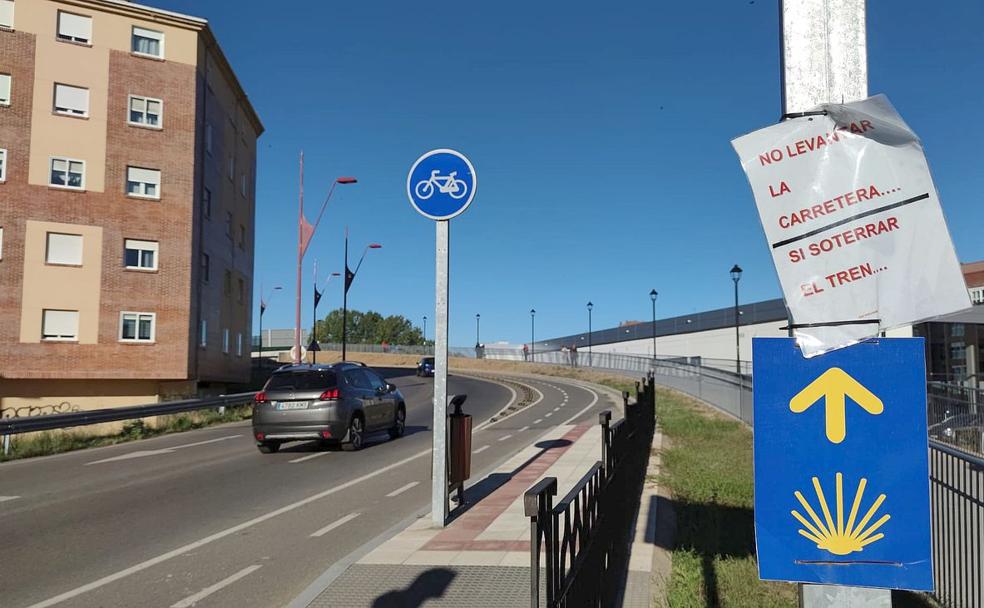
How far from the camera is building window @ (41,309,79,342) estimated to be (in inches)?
1139

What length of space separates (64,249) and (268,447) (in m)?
18.7

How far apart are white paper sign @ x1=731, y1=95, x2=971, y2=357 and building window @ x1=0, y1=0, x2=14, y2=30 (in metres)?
34.1

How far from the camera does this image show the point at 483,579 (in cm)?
604

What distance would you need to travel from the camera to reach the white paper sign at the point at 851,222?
207 centimetres

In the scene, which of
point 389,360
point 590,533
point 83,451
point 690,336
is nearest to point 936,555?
point 590,533

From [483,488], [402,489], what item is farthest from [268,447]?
[483,488]

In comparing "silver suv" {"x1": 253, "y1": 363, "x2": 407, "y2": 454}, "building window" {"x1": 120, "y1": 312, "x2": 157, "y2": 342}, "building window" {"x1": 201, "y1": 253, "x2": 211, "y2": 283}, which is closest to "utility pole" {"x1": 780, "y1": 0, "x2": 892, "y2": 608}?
"silver suv" {"x1": 253, "y1": 363, "x2": 407, "y2": 454}

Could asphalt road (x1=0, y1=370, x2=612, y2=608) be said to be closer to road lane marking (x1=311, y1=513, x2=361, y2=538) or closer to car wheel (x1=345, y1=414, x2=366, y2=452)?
road lane marking (x1=311, y1=513, x2=361, y2=538)

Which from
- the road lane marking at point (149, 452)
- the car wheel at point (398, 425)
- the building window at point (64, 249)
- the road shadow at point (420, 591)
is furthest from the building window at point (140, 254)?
the road shadow at point (420, 591)

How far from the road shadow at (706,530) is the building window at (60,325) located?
1059 inches

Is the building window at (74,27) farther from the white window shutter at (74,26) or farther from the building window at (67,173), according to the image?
the building window at (67,173)

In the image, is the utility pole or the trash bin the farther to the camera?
the trash bin

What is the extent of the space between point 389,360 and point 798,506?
89.6 metres

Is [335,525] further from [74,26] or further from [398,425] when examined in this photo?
[74,26]
